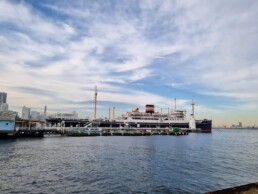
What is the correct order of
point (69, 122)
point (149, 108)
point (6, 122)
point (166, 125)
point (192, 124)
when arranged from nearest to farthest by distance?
point (6, 122) < point (69, 122) < point (192, 124) < point (166, 125) < point (149, 108)

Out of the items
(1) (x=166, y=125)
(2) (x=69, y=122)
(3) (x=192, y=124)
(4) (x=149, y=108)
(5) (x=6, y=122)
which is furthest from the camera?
(4) (x=149, y=108)

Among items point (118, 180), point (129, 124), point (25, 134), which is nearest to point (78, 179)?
point (118, 180)

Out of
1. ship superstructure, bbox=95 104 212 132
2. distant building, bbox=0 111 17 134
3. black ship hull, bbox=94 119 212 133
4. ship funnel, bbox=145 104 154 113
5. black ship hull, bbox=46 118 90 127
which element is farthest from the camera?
ship funnel, bbox=145 104 154 113

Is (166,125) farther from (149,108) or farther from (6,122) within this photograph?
(6,122)

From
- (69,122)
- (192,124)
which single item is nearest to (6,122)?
(69,122)

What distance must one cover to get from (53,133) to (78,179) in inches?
3482

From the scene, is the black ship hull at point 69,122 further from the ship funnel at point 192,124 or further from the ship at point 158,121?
the ship funnel at point 192,124

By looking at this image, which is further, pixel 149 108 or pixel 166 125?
pixel 149 108

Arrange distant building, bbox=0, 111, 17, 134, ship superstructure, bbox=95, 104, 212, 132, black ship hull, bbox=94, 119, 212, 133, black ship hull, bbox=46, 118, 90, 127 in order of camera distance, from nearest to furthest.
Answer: distant building, bbox=0, 111, 17, 134, black ship hull, bbox=46, 118, 90, 127, black ship hull, bbox=94, 119, 212, 133, ship superstructure, bbox=95, 104, 212, 132

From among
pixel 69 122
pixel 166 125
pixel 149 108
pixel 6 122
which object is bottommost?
pixel 166 125

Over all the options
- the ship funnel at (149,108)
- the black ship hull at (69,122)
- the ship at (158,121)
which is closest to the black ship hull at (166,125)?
the ship at (158,121)

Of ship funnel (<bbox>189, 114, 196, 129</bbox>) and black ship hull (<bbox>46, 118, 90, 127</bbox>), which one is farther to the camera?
ship funnel (<bbox>189, 114, 196, 129</bbox>)

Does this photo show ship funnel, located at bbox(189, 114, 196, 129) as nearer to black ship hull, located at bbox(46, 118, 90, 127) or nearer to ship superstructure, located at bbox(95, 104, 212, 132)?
ship superstructure, located at bbox(95, 104, 212, 132)

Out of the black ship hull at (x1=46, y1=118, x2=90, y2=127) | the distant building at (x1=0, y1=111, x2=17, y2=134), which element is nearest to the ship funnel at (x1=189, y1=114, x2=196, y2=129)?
the black ship hull at (x1=46, y1=118, x2=90, y2=127)
